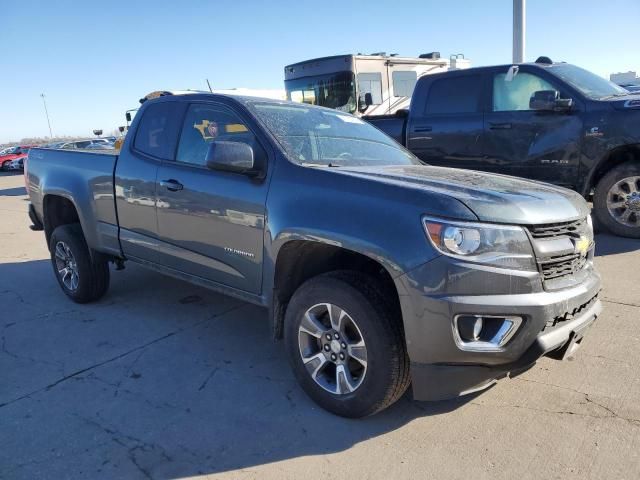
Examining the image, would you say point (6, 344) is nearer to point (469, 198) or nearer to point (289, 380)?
point (289, 380)

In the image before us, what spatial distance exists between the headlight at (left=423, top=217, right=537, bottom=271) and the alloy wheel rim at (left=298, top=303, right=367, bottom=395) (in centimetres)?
67

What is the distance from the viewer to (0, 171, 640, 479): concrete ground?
262cm

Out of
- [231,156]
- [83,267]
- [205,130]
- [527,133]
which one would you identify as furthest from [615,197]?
[83,267]

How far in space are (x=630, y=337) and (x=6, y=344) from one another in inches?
189

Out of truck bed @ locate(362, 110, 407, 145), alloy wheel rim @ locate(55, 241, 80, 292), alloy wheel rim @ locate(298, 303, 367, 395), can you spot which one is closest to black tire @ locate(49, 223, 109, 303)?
alloy wheel rim @ locate(55, 241, 80, 292)

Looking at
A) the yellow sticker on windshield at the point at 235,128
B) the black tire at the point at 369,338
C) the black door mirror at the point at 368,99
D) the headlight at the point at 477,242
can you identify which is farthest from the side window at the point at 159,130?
the black door mirror at the point at 368,99

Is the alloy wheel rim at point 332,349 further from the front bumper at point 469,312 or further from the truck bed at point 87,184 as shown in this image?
the truck bed at point 87,184

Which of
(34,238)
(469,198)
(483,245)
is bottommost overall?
(34,238)

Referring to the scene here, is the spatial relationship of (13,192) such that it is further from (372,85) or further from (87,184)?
(87,184)

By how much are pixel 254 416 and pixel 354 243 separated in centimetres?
119

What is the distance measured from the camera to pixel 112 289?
569 centimetres

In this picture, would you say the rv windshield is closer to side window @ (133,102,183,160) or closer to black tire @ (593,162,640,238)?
black tire @ (593,162,640,238)

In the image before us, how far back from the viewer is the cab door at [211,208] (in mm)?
3416

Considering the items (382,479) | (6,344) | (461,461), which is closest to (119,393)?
(6,344)
